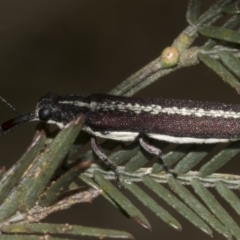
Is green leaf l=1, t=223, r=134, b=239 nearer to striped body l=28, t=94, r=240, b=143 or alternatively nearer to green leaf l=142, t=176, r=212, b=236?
green leaf l=142, t=176, r=212, b=236

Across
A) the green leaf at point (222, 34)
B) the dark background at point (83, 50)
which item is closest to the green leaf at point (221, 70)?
the green leaf at point (222, 34)

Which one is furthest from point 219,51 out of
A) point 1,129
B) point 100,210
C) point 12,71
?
point 12,71

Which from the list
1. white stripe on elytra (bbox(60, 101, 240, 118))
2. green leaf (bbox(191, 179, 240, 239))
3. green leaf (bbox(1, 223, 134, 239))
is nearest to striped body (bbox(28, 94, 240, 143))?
white stripe on elytra (bbox(60, 101, 240, 118))

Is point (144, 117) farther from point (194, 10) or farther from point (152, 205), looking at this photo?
point (152, 205)

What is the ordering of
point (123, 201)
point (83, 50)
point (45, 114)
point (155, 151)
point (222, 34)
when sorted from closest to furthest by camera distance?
point (123, 201) → point (222, 34) → point (155, 151) → point (45, 114) → point (83, 50)

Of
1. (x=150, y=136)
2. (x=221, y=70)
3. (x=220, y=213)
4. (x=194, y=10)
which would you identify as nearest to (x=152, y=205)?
(x=220, y=213)
